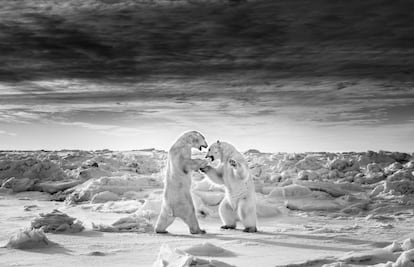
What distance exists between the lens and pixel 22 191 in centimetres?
1631

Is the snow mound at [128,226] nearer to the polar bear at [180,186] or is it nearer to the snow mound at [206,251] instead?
the polar bear at [180,186]

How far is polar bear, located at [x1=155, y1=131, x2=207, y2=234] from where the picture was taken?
745 cm

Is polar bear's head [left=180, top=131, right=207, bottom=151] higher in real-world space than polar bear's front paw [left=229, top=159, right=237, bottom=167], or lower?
higher

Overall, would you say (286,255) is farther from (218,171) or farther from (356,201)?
(356,201)

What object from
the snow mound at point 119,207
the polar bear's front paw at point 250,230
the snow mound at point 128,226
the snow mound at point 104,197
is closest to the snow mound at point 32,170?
the snow mound at point 104,197

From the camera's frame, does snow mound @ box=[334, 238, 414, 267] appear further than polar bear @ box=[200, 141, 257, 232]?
No

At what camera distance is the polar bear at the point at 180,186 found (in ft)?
24.5

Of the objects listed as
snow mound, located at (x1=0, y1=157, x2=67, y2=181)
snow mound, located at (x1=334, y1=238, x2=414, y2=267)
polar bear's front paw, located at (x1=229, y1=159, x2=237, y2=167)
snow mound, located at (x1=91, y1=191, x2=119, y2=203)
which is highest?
polar bear's front paw, located at (x1=229, y1=159, x2=237, y2=167)

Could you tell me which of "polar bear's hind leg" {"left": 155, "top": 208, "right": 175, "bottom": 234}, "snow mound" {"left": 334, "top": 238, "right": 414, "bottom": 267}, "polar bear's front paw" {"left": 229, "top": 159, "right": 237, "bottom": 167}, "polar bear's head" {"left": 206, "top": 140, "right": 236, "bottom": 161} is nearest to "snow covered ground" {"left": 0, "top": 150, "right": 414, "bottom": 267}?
"snow mound" {"left": 334, "top": 238, "right": 414, "bottom": 267}

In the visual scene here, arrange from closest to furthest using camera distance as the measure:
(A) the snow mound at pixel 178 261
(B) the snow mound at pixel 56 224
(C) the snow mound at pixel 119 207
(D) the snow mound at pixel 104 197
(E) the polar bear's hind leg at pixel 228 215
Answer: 1. (A) the snow mound at pixel 178 261
2. (B) the snow mound at pixel 56 224
3. (E) the polar bear's hind leg at pixel 228 215
4. (C) the snow mound at pixel 119 207
5. (D) the snow mound at pixel 104 197

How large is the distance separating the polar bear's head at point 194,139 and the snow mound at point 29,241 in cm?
285

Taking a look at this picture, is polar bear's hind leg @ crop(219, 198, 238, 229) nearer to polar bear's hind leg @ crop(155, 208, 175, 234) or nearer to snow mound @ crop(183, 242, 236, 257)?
polar bear's hind leg @ crop(155, 208, 175, 234)

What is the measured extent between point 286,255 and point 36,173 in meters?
14.8

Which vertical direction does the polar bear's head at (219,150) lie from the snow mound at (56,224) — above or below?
above
